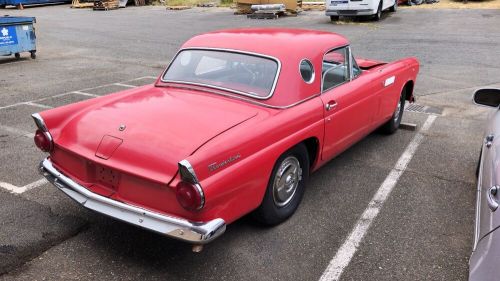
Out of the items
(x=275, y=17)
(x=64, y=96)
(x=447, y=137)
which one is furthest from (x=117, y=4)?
(x=447, y=137)

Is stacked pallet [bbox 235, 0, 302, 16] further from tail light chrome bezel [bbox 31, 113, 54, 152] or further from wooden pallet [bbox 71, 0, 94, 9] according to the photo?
tail light chrome bezel [bbox 31, 113, 54, 152]

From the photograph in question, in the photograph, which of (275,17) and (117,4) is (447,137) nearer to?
(275,17)

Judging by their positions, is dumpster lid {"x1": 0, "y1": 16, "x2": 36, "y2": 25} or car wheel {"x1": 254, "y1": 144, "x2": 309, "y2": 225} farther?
dumpster lid {"x1": 0, "y1": 16, "x2": 36, "y2": 25}

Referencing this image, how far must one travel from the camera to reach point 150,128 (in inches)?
129

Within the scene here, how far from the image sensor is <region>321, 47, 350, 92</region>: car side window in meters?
4.32

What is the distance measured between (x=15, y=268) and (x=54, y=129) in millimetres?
1130

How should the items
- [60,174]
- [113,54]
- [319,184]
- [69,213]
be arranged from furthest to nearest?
[113,54], [319,184], [69,213], [60,174]

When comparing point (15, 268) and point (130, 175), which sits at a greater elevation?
point (130, 175)

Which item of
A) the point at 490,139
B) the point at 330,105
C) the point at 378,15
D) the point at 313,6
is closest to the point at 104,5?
the point at 313,6

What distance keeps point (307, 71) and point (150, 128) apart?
62.6 inches

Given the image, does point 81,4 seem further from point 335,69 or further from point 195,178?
point 195,178

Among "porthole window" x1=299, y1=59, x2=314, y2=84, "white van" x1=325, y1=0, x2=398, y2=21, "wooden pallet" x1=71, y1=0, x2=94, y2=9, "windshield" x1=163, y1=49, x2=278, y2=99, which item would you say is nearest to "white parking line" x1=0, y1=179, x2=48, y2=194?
"windshield" x1=163, y1=49, x2=278, y2=99

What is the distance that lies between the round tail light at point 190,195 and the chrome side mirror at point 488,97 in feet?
8.13

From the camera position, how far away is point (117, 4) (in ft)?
92.7
